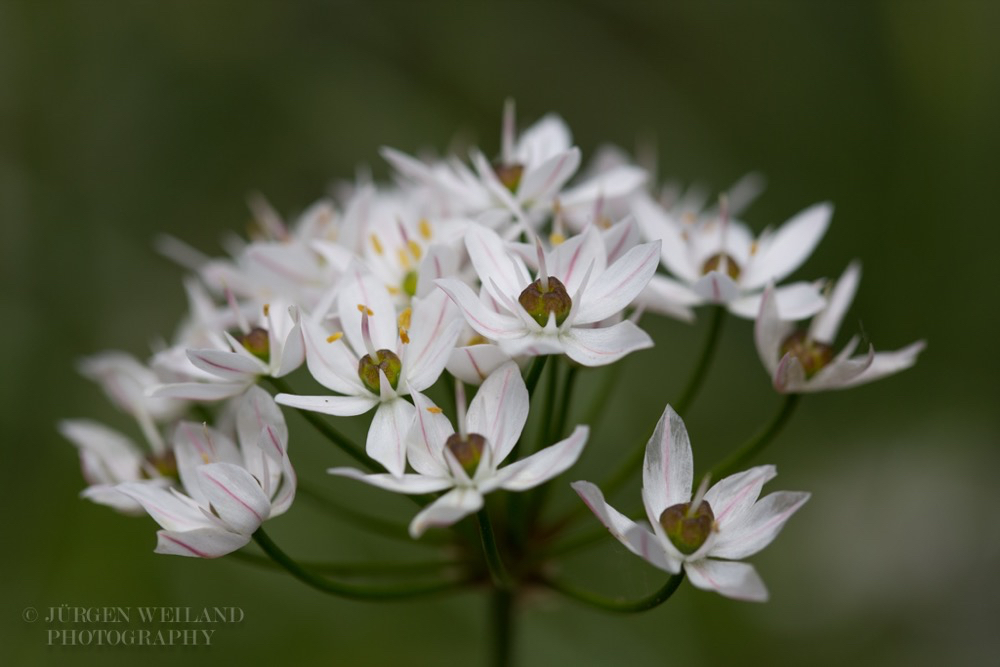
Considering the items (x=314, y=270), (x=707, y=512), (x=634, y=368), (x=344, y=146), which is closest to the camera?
(x=707, y=512)

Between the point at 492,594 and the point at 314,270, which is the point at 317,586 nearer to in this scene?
the point at 492,594

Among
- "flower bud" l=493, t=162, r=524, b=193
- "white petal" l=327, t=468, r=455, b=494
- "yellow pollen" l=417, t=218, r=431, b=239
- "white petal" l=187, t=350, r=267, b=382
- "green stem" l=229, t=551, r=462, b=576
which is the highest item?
"flower bud" l=493, t=162, r=524, b=193

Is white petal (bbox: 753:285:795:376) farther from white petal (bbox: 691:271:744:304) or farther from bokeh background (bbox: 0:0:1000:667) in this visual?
bokeh background (bbox: 0:0:1000:667)

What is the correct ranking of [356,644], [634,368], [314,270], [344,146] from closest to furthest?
1. [314,270]
2. [356,644]
3. [634,368]
4. [344,146]

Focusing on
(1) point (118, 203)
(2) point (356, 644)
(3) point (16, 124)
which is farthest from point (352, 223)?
(1) point (118, 203)

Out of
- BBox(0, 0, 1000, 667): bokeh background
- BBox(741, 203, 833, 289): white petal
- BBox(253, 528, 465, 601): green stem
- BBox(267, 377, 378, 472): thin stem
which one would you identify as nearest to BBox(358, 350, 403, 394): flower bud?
BBox(267, 377, 378, 472): thin stem

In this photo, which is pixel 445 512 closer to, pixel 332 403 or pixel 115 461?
pixel 332 403

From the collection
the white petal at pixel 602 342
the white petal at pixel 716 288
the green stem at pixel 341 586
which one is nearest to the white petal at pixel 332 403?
the green stem at pixel 341 586
